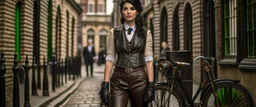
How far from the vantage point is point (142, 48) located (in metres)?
4.34

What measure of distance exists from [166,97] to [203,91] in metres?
0.65

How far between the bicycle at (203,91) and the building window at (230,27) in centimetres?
450

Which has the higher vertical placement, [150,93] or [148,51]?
[148,51]

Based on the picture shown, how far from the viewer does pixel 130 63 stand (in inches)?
167

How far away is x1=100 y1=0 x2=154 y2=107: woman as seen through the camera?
4254mm

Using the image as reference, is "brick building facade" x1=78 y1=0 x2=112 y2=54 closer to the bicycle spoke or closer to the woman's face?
the bicycle spoke

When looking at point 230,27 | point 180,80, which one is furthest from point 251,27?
point 180,80

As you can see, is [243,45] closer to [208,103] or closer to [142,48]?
[208,103]

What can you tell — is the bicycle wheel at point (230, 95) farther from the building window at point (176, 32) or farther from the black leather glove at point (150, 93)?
the building window at point (176, 32)

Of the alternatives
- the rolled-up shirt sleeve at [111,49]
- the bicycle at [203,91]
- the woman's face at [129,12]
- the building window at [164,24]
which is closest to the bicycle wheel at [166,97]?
the bicycle at [203,91]

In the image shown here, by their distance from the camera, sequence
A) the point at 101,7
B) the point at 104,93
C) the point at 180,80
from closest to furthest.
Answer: the point at 104,93
the point at 180,80
the point at 101,7

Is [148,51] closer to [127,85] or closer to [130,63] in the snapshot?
[130,63]

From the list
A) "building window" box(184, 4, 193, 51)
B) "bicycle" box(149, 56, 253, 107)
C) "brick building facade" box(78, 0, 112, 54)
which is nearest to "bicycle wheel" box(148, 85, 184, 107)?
"bicycle" box(149, 56, 253, 107)

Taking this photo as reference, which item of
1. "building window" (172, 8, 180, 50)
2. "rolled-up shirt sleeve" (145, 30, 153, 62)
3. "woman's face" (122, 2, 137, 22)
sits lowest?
"rolled-up shirt sleeve" (145, 30, 153, 62)
